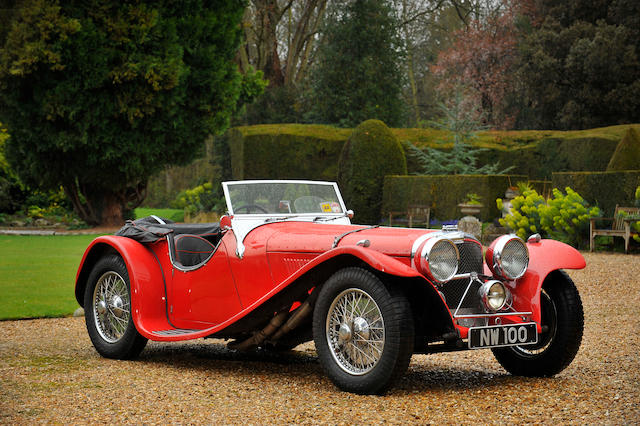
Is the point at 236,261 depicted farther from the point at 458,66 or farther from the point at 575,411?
the point at 458,66

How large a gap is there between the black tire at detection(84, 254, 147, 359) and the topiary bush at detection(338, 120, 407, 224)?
1352 centimetres

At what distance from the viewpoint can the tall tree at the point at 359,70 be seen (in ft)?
86.3

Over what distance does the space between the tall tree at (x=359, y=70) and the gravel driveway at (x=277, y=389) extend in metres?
20.5

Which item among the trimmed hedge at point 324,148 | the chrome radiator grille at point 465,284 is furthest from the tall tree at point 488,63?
the chrome radiator grille at point 465,284

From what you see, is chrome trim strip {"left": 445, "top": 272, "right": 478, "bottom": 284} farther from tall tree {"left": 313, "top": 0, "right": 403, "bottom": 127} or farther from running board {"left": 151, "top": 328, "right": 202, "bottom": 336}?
tall tree {"left": 313, "top": 0, "right": 403, "bottom": 127}

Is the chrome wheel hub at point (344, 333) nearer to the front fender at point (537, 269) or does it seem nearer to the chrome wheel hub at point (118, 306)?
the front fender at point (537, 269)

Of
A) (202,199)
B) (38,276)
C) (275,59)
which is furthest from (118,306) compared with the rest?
(275,59)

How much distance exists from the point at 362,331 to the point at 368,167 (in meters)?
15.4

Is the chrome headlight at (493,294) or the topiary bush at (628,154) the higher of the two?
the topiary bush at (628,154)

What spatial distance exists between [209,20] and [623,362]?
674 inches

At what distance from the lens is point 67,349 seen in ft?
20.0

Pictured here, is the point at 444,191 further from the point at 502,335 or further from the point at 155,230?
the point at 502,335

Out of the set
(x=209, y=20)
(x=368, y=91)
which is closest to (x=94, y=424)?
(x=209, y=20)

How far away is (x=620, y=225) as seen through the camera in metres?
13.1
